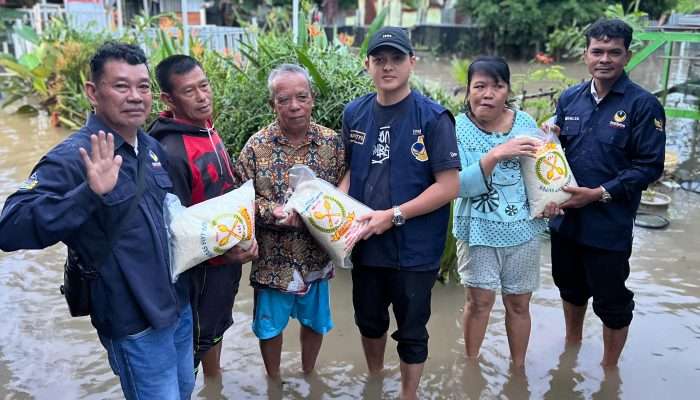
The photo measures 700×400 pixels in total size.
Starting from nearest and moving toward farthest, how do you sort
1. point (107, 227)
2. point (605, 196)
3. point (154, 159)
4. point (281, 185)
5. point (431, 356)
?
1. point (107, 227)
2. point (154, 159)
3. point (281, 185)
4. point (605, 196)
5. point (431, 356)

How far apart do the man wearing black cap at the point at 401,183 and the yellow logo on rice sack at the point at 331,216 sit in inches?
2.9

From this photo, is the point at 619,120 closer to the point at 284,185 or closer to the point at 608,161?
the point at 608,161

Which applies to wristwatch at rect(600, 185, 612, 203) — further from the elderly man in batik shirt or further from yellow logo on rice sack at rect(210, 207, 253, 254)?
yellow logo on rice sack at rect(210, 207, 253, 254)

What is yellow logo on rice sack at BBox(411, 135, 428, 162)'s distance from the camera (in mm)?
2533

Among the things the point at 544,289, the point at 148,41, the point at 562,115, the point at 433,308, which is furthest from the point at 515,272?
the point at 148,41

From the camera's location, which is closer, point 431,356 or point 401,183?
point 401,183

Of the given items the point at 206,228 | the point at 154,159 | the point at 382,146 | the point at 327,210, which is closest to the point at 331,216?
the point at 327,210

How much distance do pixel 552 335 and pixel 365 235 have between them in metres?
1.73

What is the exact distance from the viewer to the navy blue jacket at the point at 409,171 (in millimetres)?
2541

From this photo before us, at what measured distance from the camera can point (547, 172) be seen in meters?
2.74

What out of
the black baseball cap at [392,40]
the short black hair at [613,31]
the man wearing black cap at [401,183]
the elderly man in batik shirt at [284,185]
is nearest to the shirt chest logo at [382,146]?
the man wearing black cap at [401,183]

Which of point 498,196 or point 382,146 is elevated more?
point 382,146

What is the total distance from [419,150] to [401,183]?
163 mm

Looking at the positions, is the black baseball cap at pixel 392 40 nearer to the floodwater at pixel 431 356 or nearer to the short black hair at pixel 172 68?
the short black hair at pixel 172 68
